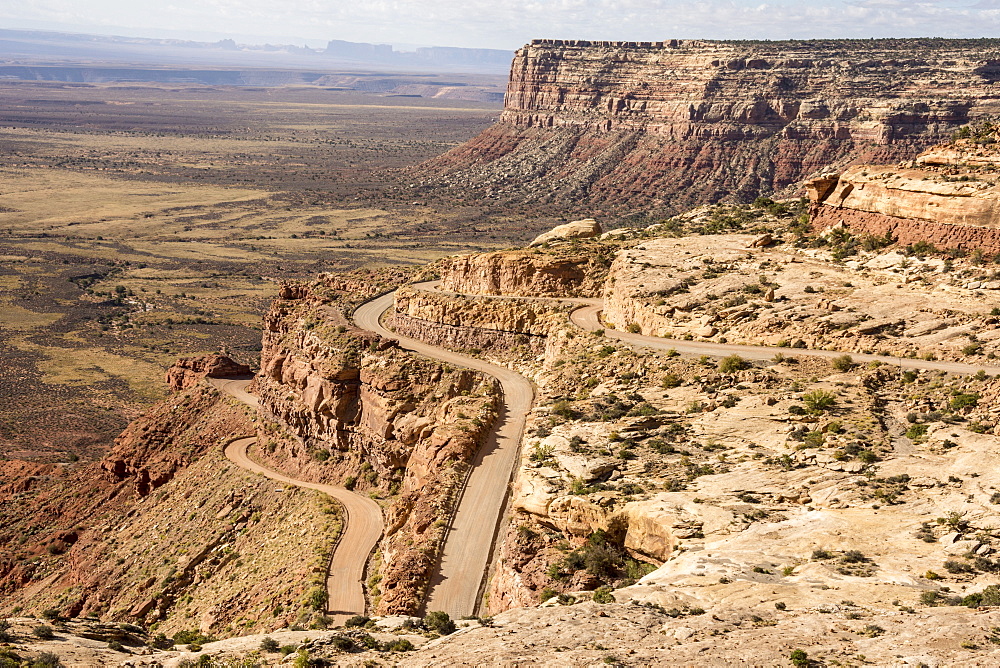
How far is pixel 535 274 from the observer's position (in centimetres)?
5897

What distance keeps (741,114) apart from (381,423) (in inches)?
5528

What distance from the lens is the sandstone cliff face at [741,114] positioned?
150 meters

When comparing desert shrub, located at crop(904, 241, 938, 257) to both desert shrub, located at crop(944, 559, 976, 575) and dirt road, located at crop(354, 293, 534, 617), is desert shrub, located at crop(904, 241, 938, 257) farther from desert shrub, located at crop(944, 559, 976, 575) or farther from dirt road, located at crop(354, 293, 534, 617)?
desert shrub, located at crop(944, 559, 976, 575)

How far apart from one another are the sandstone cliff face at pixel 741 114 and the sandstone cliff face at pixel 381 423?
119m

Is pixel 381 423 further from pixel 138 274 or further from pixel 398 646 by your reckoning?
pixel 138 274

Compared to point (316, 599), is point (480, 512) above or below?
above

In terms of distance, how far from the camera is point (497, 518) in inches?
1480

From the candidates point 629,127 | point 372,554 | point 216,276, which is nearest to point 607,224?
point 629,127

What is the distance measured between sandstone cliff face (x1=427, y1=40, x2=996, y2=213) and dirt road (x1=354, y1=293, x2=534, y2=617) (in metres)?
120

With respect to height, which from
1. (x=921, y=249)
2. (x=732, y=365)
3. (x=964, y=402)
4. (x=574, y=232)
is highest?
(x=921, y=249)

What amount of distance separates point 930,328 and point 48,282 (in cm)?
11743

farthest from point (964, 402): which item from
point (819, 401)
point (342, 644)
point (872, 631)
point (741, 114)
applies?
point (741, 114)

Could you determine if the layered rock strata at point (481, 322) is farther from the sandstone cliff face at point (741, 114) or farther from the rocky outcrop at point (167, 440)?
the sandstone cliff face at point (741, 114)

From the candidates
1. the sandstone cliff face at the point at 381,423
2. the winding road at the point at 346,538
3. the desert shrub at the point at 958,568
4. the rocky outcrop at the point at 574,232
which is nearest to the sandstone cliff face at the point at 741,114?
A: the rocky outcrop at the point at 574,232
